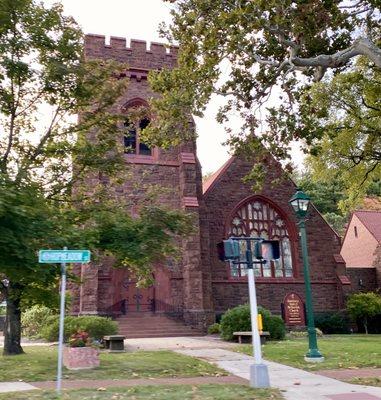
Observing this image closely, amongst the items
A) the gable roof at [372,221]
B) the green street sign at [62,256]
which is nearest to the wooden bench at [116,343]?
the green street sign at [62,256]

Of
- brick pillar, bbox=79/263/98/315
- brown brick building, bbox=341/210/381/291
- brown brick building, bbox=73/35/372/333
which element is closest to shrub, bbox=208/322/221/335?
brown brick building, bbox=73/35/372/333

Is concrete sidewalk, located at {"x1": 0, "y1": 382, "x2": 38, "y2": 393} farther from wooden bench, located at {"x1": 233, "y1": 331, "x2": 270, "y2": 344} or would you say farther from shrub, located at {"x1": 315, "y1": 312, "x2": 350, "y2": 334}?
shrub, located at {"x1": 315, "y1": 312, "x2": 350, "y2": 334}

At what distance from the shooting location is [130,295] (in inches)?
904

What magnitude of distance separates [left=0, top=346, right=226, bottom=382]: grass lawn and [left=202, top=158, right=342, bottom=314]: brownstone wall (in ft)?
40.1

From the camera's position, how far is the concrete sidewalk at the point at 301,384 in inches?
308

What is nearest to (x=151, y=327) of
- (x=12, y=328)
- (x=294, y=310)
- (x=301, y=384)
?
(x=12, y=328)

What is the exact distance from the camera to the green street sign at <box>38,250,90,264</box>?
7645 millimetres

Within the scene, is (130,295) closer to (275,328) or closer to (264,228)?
(275,328)

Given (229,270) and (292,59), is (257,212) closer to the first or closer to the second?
(229,270)

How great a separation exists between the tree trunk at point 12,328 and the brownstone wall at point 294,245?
39.1ft

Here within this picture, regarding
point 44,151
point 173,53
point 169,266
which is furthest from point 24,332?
point 173,53

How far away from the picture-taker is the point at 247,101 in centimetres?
1498

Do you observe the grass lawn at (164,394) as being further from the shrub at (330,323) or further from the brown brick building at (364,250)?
the brown brick building at (364,250)

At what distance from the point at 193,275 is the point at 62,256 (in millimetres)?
15188
